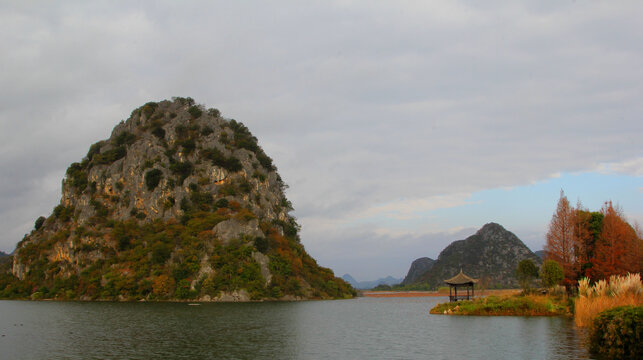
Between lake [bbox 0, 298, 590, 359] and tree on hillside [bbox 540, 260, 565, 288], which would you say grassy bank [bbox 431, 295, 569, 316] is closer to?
tree on hillside [bbox 540, 260, 565, 288]

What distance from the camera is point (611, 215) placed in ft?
183

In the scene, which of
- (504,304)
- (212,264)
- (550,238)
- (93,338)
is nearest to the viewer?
(93,338)

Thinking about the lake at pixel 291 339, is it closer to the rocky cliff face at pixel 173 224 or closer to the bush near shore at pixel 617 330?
the bush near shore at pixel 617 330

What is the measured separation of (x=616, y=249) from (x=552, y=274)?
7815mm

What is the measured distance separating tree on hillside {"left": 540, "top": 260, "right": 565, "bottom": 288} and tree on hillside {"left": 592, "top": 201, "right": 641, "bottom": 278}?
4.50 meters

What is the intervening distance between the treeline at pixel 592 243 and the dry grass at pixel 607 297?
19887mm

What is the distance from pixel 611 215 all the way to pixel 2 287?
130m

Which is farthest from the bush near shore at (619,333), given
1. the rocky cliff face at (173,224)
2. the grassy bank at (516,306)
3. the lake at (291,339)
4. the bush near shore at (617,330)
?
the rocky cliff face at (173,224)

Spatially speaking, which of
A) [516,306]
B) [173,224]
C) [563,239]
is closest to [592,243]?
[563,239]

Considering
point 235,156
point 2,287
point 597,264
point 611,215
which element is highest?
point 235,156

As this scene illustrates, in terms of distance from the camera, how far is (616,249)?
53.2m

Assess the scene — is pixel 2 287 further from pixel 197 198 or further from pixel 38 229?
pixel 197 198

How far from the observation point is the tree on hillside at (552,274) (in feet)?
176

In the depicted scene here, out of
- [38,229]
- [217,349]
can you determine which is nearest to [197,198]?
[38,229]
